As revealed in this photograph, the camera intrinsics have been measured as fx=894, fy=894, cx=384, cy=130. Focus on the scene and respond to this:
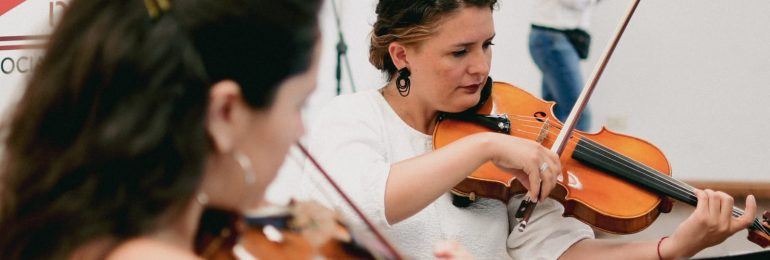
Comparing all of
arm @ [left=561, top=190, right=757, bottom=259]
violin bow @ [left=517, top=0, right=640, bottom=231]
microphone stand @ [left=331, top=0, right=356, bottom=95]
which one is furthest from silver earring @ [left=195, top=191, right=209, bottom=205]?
microphone stand @ [left=331, top=0, right=356, bottom=95]

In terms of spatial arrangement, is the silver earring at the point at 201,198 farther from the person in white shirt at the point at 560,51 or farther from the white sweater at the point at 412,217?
the person in white shirt at the point at 560,51

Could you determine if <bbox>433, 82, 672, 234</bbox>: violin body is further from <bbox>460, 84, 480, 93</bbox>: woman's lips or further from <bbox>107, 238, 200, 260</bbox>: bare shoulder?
<bbox>107, 238, 200, 260</bbox>: bare shoulder

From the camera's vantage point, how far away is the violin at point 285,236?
0.79m

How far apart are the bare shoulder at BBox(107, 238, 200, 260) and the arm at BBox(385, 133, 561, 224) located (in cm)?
70

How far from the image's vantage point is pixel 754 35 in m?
2.63

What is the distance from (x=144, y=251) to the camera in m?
0.66

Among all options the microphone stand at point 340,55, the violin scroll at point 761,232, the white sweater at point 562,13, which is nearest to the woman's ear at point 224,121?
the violin scroll at point 761,232

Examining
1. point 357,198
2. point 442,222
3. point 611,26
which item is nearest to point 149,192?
point 357,198

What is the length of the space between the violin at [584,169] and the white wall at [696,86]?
89cm

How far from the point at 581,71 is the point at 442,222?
1105 mm

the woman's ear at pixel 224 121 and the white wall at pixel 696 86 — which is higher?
the woman's ear at pixel 224 121

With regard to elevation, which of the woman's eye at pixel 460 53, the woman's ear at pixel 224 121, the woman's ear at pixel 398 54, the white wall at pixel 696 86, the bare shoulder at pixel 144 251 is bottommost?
the white wall at pixel 696 86

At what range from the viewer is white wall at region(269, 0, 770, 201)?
261 centimetres

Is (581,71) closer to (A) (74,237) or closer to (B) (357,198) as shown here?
(B) (357,198)
